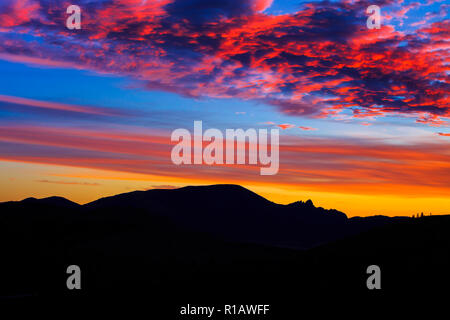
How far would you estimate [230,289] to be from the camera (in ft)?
155

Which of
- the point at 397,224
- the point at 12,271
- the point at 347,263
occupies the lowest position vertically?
the point at 12,271

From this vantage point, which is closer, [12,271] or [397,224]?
[397,224]

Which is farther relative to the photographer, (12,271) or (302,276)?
(12,271)

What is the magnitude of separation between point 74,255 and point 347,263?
7548 cm

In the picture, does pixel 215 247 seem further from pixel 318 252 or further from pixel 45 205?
pixel 318 252

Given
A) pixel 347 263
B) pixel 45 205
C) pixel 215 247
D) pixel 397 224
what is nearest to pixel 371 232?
pixel 397 224
